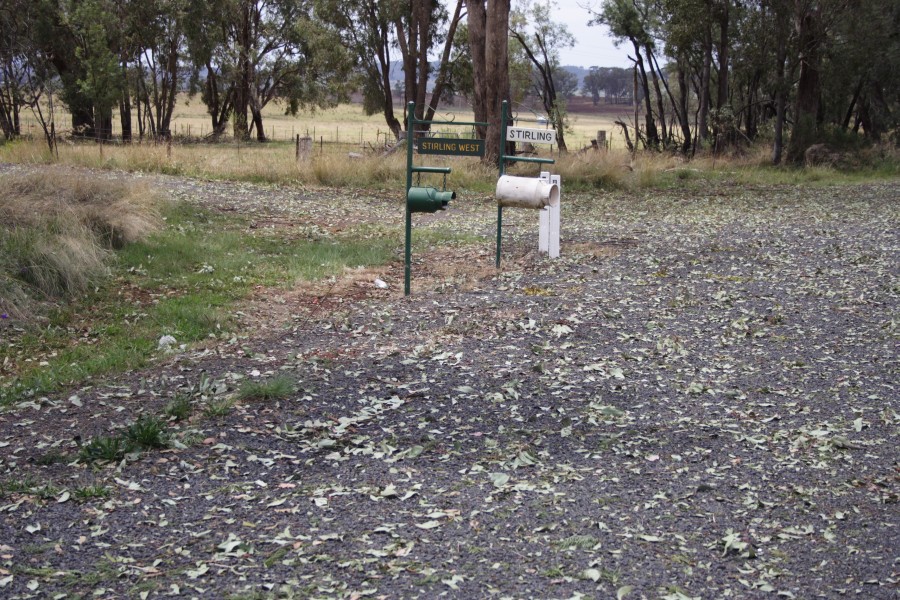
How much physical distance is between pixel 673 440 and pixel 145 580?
10.1 ft

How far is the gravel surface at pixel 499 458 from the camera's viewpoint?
3.97 metres

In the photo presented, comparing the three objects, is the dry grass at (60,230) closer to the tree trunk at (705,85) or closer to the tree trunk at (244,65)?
the tree trunk at (705,85)

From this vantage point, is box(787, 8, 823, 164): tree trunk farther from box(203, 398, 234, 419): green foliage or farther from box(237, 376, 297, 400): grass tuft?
box(203, 398, 234, 419): green foliage

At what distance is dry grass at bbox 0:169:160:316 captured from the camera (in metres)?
8.85

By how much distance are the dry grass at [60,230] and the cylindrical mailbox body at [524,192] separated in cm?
427

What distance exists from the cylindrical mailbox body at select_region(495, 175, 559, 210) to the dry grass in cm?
427

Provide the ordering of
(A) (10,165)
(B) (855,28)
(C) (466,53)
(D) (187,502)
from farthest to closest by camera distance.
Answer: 1. (C) (466,53)
2. (B) (855,28)
3. (A) (10,165)
4. (D) (187,502)

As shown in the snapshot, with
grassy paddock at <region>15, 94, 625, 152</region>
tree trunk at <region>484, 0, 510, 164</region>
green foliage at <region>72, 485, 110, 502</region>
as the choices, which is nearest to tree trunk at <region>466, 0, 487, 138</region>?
tree trunk at <region>484, 0, 510, 164</region>

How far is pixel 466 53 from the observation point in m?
37.0

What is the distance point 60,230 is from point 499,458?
673 cm

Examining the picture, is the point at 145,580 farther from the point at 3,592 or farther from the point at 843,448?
the point at 843,448

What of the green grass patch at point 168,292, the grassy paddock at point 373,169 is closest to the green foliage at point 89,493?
the green grass patch at point 168,292

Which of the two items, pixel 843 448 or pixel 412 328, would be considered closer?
pixel 843 448

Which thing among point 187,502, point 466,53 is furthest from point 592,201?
point 466,53
